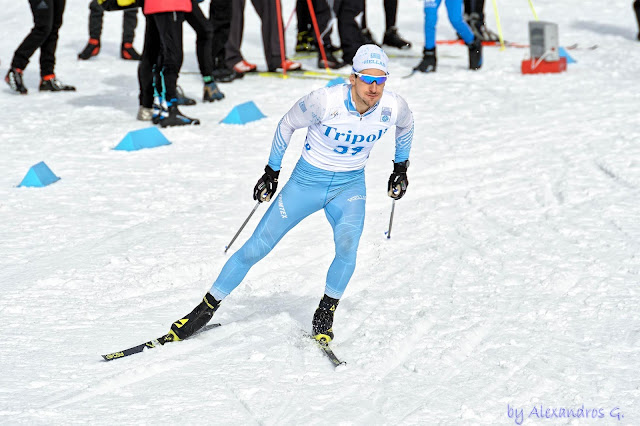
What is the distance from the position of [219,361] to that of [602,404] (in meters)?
1.89

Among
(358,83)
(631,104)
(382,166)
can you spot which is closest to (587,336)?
(358,83)

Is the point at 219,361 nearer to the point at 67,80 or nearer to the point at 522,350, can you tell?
the point at 522,350

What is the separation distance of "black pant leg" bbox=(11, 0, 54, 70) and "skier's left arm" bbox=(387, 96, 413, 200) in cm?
618

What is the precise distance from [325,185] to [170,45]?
4.37 meters

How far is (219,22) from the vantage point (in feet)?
34.4

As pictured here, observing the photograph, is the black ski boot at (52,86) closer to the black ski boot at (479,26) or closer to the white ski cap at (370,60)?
the black ski boot at (479,26)

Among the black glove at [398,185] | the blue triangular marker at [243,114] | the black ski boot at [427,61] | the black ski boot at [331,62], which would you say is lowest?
the black ski boot at [331,62]

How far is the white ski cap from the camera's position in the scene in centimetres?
424

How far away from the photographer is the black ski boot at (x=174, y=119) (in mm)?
8758

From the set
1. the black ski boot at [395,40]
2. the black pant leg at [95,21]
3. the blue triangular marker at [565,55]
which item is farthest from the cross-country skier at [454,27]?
the black pant leg at [95,21]

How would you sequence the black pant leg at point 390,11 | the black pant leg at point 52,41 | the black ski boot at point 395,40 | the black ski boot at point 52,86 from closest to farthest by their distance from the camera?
1. the black pant leg at point 52,41
2. the black ski boot at point 52,86
3. the black pant leg at point 390,11
4. the black ski boot at point 395,40

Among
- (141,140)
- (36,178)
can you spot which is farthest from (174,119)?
(36,178)

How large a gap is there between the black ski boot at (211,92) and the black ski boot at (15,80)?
2243mm

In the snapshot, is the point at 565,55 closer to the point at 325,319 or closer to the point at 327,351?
the point at 325,319
